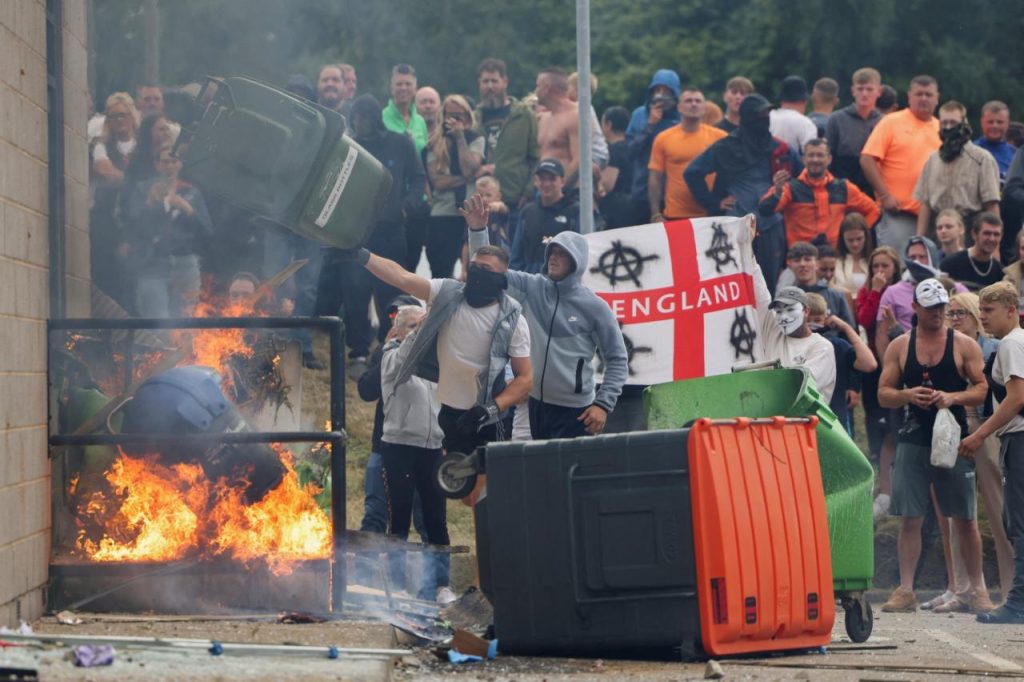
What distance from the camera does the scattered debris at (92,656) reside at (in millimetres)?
6242

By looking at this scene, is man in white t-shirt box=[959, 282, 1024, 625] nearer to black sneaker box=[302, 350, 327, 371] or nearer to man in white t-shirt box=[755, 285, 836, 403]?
man in white t-shirt box=[755, 285, 836, 403]

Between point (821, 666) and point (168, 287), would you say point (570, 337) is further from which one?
point (168, 287)

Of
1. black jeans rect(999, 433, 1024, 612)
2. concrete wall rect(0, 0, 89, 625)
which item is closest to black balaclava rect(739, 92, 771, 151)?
black jeans rect(999, 433, 1024, 612)

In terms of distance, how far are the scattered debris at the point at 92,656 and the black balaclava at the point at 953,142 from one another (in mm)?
9204

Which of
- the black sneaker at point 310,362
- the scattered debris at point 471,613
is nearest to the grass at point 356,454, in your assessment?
the black sneaker at point 310,362

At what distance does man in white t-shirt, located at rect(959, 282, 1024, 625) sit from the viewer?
396 inches

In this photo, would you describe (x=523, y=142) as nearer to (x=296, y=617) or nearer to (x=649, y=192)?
(x=649, y=192)

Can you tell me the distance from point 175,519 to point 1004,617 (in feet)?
15.0

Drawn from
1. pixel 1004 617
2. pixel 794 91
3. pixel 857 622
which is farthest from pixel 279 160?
pixel 794 91

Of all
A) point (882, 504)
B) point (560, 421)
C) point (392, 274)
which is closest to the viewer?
point (392, 274)

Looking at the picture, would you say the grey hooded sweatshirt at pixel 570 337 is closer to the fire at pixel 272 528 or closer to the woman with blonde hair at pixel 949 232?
the fire at pixel 272 528

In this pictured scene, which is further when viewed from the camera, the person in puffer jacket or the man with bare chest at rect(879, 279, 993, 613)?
the man with bare chest at rect(879, 279, 993, 613)

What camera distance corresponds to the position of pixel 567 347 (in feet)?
33.0

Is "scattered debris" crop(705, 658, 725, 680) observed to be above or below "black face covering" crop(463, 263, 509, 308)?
below
